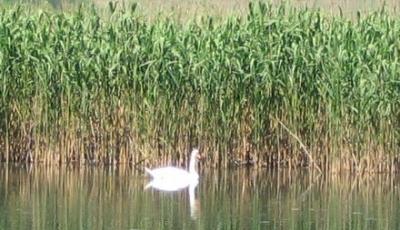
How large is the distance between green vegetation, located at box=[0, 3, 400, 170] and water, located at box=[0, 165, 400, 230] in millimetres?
432

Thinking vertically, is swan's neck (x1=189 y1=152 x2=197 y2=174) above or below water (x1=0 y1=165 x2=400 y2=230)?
above

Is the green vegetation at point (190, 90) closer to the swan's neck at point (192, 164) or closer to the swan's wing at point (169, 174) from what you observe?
the swan's neck at point (192, 164)

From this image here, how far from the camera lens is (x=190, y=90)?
17.3 m

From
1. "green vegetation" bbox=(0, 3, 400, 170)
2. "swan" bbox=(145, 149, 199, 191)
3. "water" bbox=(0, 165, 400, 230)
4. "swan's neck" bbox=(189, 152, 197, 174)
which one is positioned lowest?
"water" bbox=(0, 165, 400, 230)

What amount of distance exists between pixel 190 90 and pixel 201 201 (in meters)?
3.14

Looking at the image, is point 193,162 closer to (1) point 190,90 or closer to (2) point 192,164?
(2) point 192,164

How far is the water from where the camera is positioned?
42.1 ft

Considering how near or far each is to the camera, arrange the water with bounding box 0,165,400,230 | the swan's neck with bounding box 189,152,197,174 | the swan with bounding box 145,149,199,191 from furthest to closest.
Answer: the swan's neck with bounding box 189,152,197,174 → the swan with bounding box 145,149,199,191 → the water with bounding box 0,165,400,230

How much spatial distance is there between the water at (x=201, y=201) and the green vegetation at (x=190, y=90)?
1.42 feet

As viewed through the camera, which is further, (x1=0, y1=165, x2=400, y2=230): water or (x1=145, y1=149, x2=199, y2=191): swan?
(x1=145, y1=149, x2=199, y2=191): swan

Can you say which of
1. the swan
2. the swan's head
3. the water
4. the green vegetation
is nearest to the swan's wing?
the swan

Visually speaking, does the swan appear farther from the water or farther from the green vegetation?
the green vegetation

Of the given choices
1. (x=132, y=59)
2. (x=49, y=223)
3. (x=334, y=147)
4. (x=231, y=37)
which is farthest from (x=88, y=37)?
(x=49, y=223)

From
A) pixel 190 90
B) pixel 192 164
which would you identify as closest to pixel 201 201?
pixel 192 164
